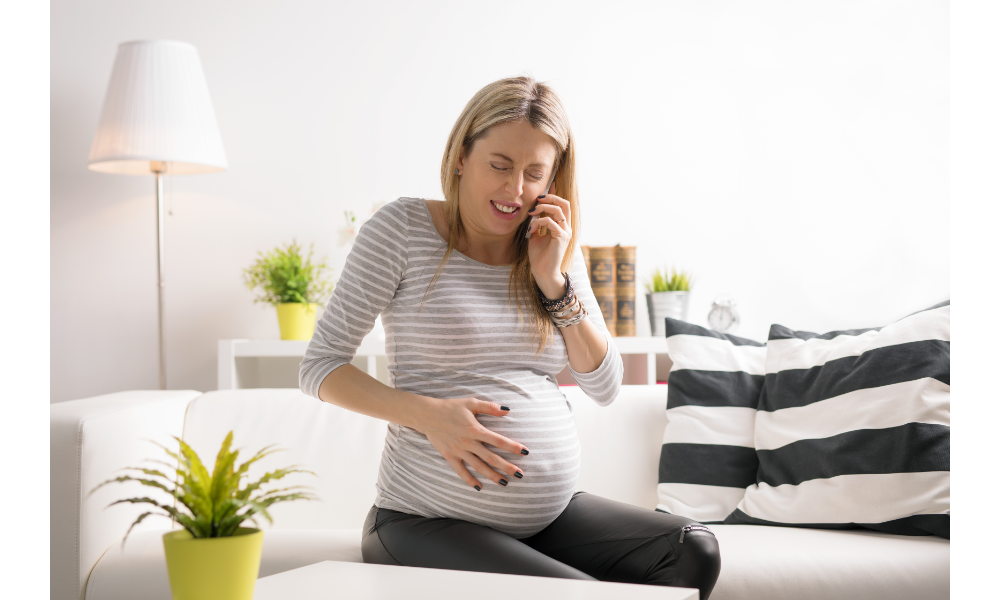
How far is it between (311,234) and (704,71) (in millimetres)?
1393

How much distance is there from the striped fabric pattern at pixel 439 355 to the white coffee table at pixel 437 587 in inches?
9.4

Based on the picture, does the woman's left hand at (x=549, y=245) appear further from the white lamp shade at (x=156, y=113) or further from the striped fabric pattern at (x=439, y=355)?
the white lamp shade at (x=156, y=113)

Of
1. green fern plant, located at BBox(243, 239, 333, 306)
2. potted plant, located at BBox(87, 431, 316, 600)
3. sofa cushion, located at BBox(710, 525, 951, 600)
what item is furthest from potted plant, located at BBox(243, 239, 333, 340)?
potted plant, located at BBox(87, 431, 316, 600)

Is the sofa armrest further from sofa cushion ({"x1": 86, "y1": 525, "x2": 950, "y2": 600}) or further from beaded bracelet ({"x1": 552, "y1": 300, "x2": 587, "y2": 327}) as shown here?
beaded bracelet ({"x1": 552, "y1": 300, "x2": 587, "y2": 327})

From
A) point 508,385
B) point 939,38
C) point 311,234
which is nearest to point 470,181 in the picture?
point 508,385

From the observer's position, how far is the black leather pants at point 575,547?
104 cm

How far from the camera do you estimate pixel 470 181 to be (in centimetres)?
127

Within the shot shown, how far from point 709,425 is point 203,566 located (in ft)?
4.05

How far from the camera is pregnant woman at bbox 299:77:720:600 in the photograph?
1122 millimetres

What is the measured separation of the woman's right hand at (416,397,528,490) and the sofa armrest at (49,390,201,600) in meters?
0.71

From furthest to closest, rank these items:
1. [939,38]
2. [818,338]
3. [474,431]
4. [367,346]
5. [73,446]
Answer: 1. [939,38]
2. [367,346]
3. [818,338]
4. [73,446]
5. [474,431]

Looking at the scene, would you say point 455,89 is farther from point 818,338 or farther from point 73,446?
point 73,446

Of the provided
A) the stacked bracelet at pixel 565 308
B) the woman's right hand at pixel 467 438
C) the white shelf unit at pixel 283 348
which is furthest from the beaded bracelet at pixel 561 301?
the white shelf unit at pixel 283 348

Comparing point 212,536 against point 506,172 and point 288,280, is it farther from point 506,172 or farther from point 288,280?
point 288,280
